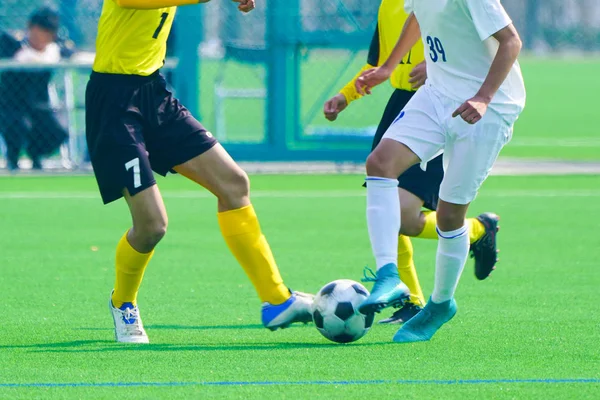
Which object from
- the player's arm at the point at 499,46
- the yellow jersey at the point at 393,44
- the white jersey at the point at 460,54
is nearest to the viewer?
the player's arm at the point at 499,46

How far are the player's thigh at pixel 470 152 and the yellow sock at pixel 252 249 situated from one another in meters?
1.00

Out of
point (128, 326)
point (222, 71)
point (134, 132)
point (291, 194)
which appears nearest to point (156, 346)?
point (128, 326)

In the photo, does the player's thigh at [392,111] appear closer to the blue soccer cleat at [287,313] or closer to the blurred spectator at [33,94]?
the blue soccer cleat at [287,313]

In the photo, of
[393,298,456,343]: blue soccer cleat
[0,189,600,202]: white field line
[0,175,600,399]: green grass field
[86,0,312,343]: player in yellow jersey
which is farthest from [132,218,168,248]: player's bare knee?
[0,189,600,202]: white field line

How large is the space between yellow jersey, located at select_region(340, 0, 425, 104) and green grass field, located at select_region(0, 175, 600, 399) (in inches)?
54.7

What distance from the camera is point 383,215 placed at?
604cm

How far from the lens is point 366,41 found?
15805 mm

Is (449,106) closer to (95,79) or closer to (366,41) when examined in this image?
(95,79)

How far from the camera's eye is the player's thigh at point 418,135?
6.01 m

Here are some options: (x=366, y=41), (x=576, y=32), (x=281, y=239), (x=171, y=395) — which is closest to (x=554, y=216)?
(x=281, y=239)

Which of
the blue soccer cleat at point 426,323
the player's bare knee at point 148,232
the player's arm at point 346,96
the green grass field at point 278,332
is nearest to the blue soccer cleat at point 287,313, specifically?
the green grass field at point 278,332

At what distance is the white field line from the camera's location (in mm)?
13305

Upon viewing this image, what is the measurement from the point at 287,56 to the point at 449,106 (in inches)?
399

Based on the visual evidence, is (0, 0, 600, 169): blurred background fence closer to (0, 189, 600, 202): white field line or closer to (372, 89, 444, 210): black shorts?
(0, 189, 600, 202): white field line
